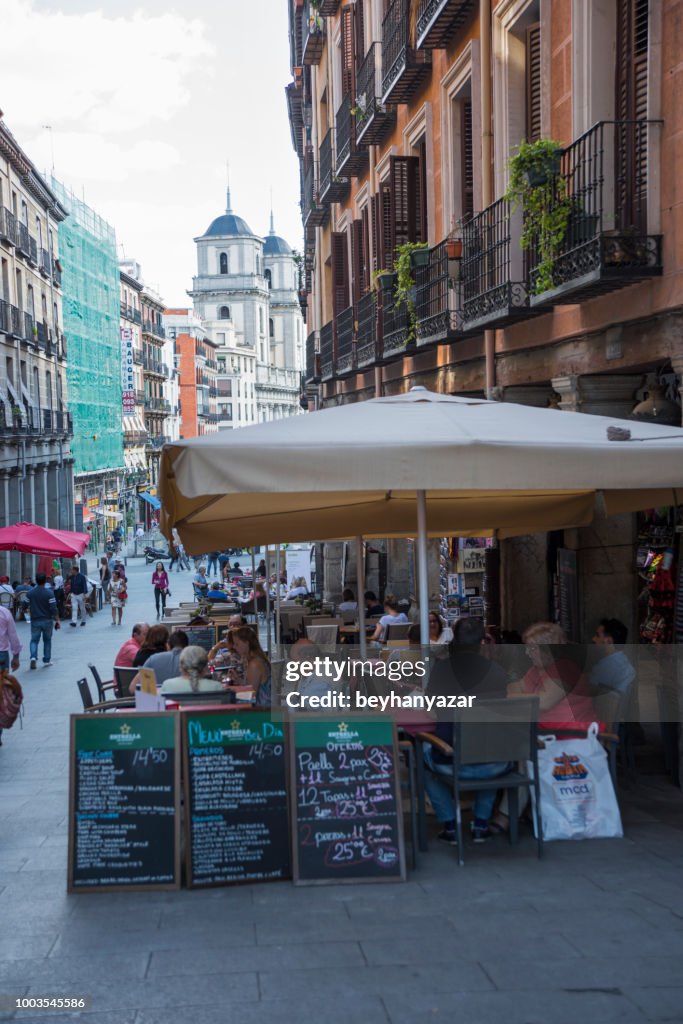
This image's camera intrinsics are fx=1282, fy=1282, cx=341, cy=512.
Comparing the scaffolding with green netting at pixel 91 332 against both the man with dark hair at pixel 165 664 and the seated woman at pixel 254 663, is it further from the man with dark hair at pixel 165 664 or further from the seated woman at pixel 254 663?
the seated woman at pixel 254 663

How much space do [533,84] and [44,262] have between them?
4049cm

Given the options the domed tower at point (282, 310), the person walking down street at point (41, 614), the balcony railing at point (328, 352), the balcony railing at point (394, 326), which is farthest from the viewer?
the domed tower at point (282, 310)

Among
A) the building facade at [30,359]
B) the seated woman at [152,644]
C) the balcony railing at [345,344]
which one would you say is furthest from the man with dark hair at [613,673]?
the building facade at [30,359]

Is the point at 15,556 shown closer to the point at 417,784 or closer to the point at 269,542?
the point at 269,542

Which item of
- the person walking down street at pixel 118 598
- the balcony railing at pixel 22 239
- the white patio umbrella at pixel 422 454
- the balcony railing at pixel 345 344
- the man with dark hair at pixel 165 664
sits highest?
the balcony railing at pixel 22 239

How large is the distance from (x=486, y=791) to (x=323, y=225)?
27103 millimetres

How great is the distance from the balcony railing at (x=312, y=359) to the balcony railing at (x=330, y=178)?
3.96 m

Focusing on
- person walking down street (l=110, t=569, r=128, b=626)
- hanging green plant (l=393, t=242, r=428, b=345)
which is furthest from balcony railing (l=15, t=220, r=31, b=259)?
hanging green plant (l=393, t=242, r=428, b=345)

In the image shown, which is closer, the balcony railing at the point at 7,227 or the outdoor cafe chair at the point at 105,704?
the outdoor cafe chair at the point at 105,704

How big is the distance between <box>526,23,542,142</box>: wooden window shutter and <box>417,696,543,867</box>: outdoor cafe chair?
7.90m

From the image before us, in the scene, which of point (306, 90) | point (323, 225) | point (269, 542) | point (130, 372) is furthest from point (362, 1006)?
point (130, 372)

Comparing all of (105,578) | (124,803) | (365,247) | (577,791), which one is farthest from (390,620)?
(105,578)

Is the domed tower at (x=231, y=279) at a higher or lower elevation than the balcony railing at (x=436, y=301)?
higher

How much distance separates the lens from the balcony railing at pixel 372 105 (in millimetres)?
20500
